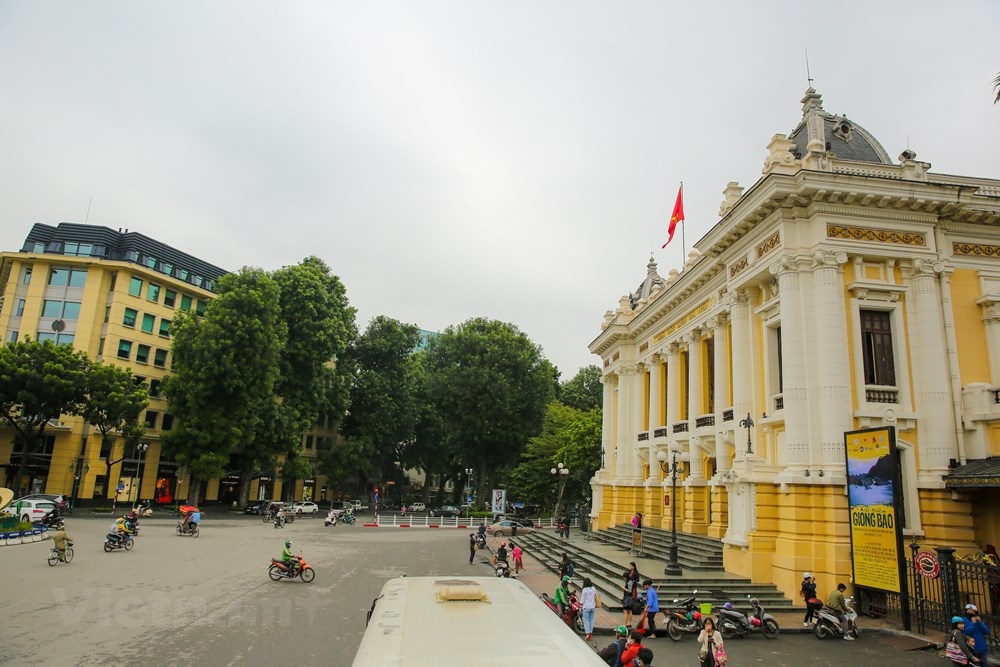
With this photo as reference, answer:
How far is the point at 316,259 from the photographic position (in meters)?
51.5

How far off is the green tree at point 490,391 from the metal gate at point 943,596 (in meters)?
38.9

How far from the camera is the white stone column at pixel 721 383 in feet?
72.5

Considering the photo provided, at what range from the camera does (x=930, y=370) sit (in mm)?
17172

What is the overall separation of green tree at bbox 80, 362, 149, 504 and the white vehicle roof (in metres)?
38.7

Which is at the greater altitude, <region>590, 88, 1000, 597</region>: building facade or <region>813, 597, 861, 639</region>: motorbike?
<region>590, 88, 1000, 597</region>: building facade

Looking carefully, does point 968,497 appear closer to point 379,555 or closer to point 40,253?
point 379,555

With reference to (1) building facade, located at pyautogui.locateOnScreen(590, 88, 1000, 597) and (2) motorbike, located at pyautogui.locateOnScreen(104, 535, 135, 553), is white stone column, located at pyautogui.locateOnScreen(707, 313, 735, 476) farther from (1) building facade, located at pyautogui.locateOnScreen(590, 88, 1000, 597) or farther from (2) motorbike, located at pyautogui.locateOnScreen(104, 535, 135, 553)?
(2) motorbike, located at pyautogui.locateOnScreen(104, 535, 135, 553)

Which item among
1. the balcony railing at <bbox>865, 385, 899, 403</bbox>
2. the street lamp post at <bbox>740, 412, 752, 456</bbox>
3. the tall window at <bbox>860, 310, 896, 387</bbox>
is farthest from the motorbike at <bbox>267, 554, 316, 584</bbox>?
the tall window at <bbox>860, 310, 896, 387</bbox>

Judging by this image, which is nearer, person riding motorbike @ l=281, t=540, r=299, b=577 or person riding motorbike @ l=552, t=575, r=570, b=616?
person riding motorbike @ l=552, t=575, r=570, b=616

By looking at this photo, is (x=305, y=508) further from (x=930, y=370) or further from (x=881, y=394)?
(x=930, y=370)

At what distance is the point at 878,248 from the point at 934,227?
2187 millimetres

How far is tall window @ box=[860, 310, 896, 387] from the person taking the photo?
1764 cm

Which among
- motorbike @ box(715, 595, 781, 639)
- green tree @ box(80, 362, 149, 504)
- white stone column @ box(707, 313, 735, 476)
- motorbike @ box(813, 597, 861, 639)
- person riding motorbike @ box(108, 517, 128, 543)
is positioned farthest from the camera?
green tree @ box(80, 362, 149, 504)

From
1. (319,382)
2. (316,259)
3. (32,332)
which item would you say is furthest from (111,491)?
(316,259)
